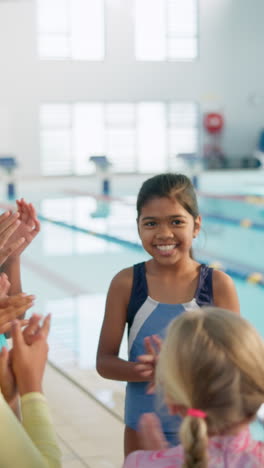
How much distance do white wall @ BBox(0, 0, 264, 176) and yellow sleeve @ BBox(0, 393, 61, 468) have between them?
47.0 feet

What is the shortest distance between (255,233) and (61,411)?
21.1 ft

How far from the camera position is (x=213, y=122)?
16.8m

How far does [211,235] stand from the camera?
9.42m

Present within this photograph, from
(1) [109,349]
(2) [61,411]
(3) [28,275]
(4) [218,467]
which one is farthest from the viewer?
(3) [28,275]

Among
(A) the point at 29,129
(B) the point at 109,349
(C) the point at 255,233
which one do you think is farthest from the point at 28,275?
(A) the point at 29,129

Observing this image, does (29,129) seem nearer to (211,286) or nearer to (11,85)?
(11,85)

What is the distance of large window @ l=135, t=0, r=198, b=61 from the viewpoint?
53.8ft

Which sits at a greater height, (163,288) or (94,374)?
(163,288)

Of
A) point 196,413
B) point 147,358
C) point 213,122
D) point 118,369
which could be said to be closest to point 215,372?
point 196,413

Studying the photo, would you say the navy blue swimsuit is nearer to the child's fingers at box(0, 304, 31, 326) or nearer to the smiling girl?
the smiling girl

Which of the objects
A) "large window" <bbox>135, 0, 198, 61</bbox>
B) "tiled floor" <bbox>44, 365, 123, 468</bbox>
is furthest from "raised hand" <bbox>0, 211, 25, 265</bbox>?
"large window" <bbox>135, 0, 198, 61</bbox>

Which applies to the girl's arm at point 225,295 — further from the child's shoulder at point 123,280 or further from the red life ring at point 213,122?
the red life ring at point 213,122

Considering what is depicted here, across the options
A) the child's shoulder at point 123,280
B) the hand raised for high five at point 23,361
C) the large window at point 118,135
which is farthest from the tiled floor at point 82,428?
the large window at point 118,135

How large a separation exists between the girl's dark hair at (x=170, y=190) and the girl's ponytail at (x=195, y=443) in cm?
96
